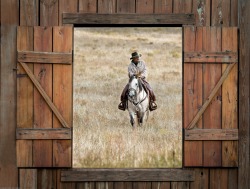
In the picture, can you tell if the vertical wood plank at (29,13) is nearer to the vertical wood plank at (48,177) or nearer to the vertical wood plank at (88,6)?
the vertical wood plank at (88,6)

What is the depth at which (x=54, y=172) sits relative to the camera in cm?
983

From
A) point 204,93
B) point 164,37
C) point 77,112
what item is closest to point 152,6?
point 204,93

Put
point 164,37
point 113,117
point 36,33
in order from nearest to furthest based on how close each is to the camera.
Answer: point 36,33 < point 113,117 < point 164,37

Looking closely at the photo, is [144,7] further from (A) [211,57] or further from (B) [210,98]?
(B) [210,98]

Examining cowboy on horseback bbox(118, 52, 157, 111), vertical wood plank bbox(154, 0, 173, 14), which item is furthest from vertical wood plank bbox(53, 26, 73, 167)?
cowboy on horseback bbox(118, 52, 157, 111)

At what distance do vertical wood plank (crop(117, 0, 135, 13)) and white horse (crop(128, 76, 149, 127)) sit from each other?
9.70 feet

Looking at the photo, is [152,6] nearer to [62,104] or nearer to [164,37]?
[62,104]

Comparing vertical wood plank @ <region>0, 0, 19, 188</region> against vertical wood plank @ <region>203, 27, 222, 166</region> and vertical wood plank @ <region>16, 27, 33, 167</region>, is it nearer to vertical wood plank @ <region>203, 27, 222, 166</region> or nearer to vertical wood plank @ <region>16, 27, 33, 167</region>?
vertical wood plank @ <region>16, 27, 33, 167</region>

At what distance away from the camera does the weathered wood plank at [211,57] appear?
31.7ft

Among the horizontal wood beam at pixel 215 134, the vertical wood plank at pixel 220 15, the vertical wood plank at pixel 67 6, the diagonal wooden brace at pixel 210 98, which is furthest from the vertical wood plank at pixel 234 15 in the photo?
the vertical wood plank at pixel 67 6

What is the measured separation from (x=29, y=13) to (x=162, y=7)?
181cm

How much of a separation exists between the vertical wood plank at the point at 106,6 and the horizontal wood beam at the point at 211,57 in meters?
1.16

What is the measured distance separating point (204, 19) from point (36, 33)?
2.29 meters

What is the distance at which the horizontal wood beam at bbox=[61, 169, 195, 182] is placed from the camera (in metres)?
9.80
